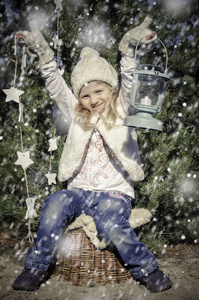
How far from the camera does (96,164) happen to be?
228 centimetres

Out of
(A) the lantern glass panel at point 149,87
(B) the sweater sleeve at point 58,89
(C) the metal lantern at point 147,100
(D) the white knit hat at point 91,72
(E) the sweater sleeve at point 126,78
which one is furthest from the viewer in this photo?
(D) the white knit hat at point 91,72

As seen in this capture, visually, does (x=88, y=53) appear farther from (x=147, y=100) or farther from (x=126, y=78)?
(x=147, y=100)

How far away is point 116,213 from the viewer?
1937 mm

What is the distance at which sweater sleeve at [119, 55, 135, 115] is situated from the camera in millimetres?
1938

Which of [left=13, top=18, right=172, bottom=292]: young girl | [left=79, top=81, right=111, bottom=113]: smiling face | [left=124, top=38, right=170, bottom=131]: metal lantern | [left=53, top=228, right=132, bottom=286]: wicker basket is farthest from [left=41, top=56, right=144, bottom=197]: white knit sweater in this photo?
[left=53, top=228, right=132, bottom=286]: wicker basket

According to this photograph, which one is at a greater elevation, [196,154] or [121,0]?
[121,0]

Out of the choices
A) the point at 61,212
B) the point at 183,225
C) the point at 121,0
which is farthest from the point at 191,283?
the point at 121,0

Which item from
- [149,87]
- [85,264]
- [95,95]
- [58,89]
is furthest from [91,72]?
[85,264]

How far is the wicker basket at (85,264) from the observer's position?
1940 millimetres

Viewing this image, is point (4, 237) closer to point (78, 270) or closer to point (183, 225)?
point (78, 270)

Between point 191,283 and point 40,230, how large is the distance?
115 centimetres

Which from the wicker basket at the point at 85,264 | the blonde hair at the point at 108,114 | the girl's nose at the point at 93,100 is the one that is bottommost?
the wicker basket at the point at 85,264

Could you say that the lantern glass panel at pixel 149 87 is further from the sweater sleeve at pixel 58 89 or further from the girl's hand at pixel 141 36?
the sweater sleeve at pixel 58 89

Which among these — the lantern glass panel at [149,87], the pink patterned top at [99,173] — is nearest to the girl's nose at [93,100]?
the pink patterned top at [99,173]
